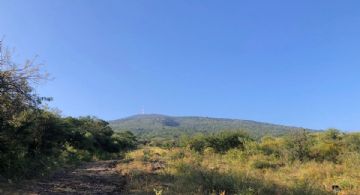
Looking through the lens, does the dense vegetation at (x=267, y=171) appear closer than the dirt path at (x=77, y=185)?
Yes

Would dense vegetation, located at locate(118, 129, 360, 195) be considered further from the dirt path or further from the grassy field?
the dirt path

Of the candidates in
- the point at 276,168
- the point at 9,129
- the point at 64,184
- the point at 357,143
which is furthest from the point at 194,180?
the point at 357,143

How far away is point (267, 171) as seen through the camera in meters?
16.3

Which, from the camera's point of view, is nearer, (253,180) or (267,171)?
(253,180)

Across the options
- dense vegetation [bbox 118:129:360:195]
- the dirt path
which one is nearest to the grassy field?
dense vegetation [bbox 118:129:360:195]

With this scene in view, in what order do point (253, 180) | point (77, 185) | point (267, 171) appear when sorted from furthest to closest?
1. point (267, 171)
2. point (77, 185)
3. point (253, 180)

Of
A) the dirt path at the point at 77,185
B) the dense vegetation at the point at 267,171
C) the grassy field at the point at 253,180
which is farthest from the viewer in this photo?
the dirt path at the point at 77,185

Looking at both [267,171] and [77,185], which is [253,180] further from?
[77,185]

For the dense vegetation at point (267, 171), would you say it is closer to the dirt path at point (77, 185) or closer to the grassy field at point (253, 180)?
the grassy field at point (253, 180)

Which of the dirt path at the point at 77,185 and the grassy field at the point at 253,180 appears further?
the dirt path at the point at 77,185

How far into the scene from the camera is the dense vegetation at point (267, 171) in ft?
37.2

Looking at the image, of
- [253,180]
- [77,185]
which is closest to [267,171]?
[253,180]

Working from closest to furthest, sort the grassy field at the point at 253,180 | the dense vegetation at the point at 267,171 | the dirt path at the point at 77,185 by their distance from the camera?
the grassy field at the point at 253,180
the dense vegetation at the point at 267,171
the dirt path at the point at 77,185

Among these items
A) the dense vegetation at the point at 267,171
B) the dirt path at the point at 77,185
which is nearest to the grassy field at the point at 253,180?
the dense vegetation at the point at 267,171
